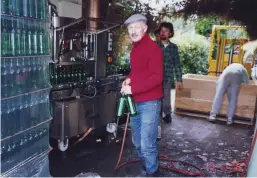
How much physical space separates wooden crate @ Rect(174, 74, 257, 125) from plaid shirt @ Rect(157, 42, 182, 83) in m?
0.86

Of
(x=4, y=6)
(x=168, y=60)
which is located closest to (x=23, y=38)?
(x=4, y=6)

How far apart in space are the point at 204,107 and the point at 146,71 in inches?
141

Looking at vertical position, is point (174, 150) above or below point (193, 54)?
below

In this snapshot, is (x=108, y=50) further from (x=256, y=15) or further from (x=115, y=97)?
(x=256, y=15)

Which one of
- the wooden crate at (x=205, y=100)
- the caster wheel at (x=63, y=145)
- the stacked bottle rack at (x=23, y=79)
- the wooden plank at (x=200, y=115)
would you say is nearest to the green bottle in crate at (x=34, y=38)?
the stacked bottle rack at (x=23, y=79)

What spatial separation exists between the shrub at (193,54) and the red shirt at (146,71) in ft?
23.9

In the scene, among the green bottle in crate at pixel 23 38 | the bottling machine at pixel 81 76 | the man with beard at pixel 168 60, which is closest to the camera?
the green bottle in crate at pixel 23 38

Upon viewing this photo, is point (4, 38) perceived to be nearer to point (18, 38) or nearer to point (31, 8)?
point (18, 38)

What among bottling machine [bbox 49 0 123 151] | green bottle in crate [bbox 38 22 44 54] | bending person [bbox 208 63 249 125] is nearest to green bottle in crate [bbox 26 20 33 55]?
green bottle in crate [bbox 38 22 44 54]

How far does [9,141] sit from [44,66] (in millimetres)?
711

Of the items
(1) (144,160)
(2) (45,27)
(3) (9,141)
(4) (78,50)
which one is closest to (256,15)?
(4) (78,50)

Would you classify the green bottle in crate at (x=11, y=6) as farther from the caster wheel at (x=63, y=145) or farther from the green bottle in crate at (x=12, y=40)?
the caster wheel at (x=63, y=145)

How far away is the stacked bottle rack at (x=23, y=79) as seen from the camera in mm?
2109

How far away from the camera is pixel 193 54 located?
33.7 ft
